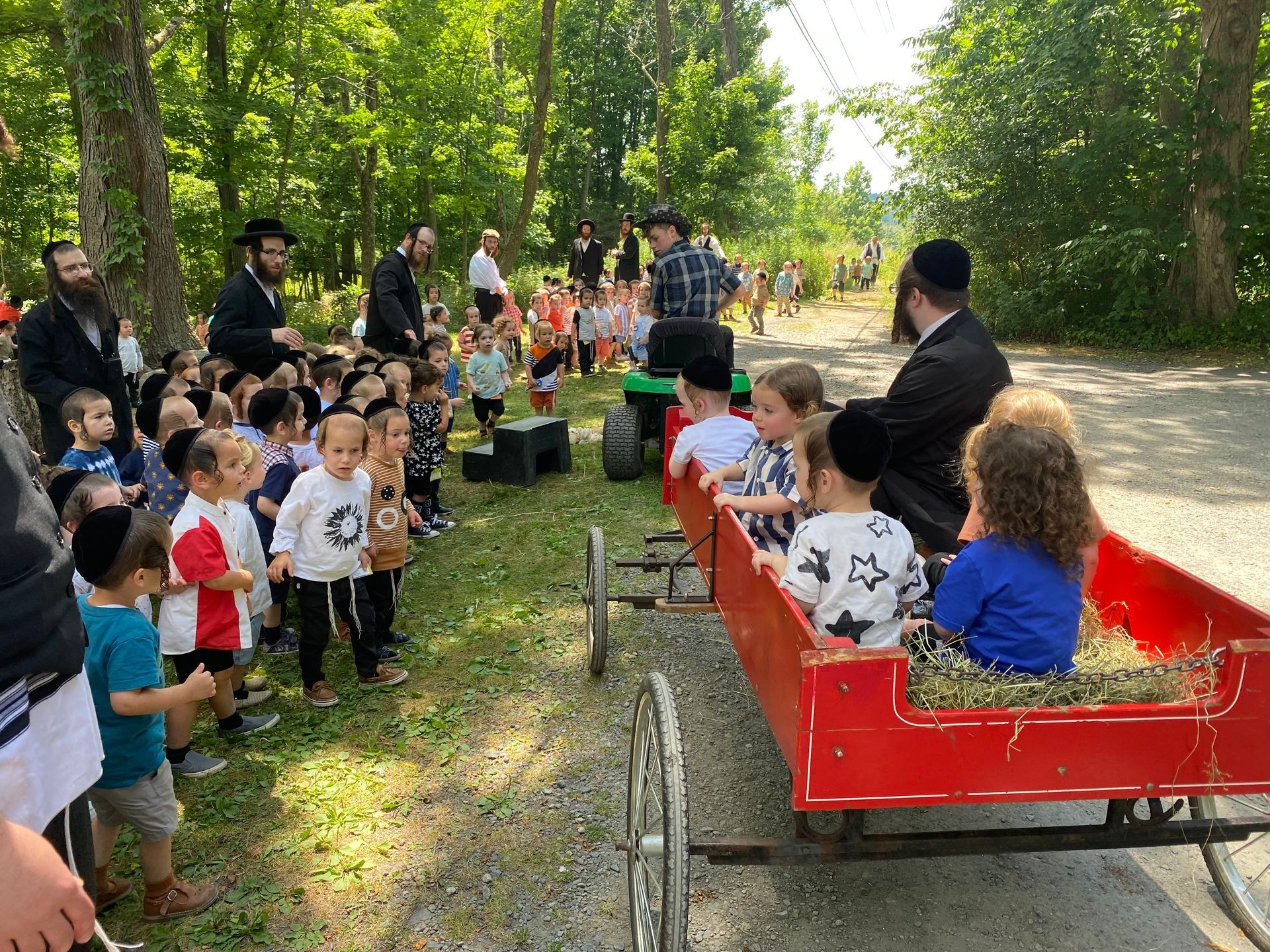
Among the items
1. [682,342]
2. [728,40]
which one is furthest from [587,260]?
[728,40]

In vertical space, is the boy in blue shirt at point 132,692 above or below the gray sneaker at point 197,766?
above

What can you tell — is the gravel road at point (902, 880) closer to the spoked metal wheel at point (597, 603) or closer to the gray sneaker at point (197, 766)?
the spoked metal wheel at point (597, 603)

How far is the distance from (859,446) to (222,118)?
18466mm

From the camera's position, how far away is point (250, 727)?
3.99 metres

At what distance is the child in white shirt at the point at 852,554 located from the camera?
2.73m

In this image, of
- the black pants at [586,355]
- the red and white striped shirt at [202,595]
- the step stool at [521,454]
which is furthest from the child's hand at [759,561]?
the black pants at [586,355]

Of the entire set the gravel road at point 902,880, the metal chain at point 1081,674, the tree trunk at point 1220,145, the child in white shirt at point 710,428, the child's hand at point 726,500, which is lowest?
the gravel road at point 902,880

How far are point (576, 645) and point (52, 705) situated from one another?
3.65 meters

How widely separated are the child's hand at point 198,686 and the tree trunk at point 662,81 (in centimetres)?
2030

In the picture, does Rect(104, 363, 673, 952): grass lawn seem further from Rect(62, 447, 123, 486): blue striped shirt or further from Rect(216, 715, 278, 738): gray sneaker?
Rect(62, 447, 123, 486): blue striped shirt

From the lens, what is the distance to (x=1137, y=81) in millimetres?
15492

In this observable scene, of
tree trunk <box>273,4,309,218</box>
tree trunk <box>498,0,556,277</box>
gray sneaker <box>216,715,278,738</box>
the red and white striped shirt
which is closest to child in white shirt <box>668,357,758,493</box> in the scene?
the red and white striped shirt

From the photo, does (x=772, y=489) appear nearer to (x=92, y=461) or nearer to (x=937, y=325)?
(x=937, y=325)

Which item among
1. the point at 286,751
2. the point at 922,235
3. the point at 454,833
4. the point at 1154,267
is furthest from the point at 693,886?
the point at 922,235
